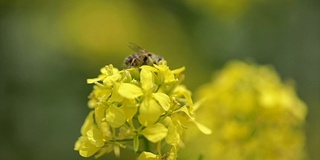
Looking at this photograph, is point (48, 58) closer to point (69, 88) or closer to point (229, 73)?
point (69, 88)

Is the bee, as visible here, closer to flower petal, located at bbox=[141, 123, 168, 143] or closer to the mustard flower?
flower petal, located at bbox=[141, 123, 168, 143]

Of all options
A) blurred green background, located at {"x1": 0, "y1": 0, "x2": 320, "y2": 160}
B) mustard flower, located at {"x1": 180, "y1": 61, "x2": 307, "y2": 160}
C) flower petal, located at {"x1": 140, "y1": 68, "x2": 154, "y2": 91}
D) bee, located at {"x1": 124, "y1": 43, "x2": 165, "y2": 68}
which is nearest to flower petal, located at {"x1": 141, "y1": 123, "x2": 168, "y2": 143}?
flower petal, located at {"x1": 140, "y1": 68, "x2": 154, "y2": 91}

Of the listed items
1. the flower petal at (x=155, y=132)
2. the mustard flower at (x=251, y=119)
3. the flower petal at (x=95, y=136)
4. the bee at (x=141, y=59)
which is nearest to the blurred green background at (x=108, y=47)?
the mustard flower at (x=251, y=119)

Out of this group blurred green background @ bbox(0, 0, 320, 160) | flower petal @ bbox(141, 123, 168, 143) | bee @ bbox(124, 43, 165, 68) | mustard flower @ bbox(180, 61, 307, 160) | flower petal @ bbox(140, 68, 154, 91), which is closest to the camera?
flower petal @ bbox(141, 123, 168, 143)

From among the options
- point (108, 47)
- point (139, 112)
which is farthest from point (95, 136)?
point (108, 47)

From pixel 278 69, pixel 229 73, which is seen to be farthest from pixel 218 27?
pixel 229 73

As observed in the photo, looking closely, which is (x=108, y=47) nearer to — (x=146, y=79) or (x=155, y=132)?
(x=146, y=79)

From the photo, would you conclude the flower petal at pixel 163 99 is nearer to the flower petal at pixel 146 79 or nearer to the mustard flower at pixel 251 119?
the flower petal at pixel 146 79
